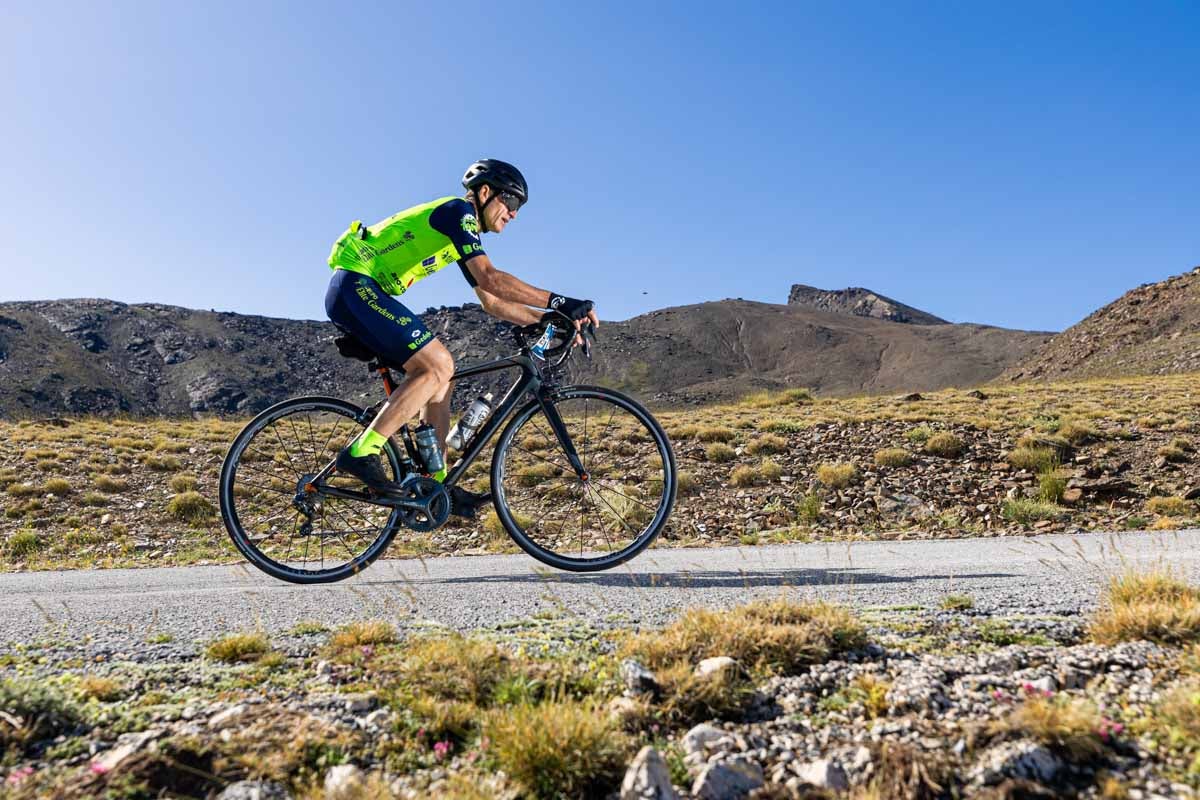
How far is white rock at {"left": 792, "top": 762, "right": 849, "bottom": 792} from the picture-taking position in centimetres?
205

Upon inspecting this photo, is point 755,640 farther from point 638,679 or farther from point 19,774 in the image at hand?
point 19,774

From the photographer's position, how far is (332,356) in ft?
420

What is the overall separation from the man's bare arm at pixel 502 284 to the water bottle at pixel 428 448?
39.7 inches

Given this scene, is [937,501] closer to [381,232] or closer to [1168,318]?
[381,232]

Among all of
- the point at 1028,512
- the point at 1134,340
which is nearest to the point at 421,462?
the point at 1028,512

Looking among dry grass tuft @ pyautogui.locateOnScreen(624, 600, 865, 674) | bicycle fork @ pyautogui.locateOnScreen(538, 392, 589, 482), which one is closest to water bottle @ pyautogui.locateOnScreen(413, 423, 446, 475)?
bicycle fork @ pyautogui.locateOnScreen(538, 392, 589, 482)

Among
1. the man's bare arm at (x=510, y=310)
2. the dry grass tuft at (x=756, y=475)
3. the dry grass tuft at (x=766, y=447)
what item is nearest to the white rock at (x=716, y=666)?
the man's bare arm at (x=510, y=310)

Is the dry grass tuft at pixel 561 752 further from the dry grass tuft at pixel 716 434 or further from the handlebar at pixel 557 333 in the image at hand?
the dry grass tuft at pixel 716 434

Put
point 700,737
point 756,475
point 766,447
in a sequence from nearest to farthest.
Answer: point 700,737 < point 756,475 < point 766,447

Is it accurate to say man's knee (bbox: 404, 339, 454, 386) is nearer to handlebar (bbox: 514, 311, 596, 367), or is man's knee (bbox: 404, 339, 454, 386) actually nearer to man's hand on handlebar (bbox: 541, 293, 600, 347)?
handlebar (bbox: 514, 311, 596, 367)

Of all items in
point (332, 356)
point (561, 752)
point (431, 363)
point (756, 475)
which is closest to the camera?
point (561, 752)

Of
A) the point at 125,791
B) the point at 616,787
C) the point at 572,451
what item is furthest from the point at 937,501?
the point at 125,791

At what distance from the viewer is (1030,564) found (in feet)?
19.0

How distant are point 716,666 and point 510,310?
308cm
